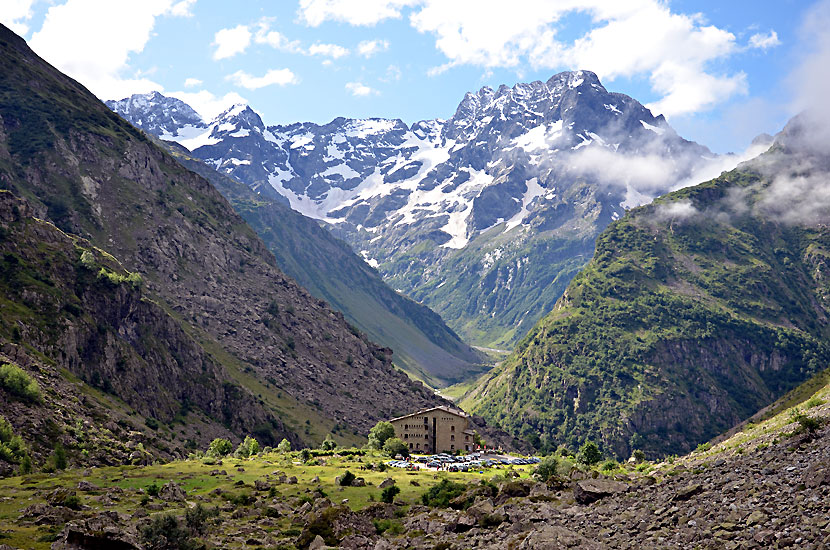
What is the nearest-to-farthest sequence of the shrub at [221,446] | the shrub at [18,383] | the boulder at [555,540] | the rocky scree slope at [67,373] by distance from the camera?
the boulder at [555,540] → the shrub at [18,383] → the rocky scree slope at [67,373] → the shrub at [221,446]

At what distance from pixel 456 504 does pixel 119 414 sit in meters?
104

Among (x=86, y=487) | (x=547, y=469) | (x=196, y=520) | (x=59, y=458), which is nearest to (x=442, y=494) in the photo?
(x=547, y=469)

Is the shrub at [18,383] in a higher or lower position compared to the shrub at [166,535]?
higher

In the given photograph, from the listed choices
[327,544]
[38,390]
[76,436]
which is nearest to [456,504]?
[327,544]

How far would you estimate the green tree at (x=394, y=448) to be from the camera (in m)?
159

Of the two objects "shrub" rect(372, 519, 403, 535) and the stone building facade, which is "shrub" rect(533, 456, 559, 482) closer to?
"shrub" rect(372, 519, 403, 535)

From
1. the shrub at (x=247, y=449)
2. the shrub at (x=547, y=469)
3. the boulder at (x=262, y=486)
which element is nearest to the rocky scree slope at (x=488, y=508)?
the boulder at (x=262, y=486)

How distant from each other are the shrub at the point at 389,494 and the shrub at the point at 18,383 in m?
76.0

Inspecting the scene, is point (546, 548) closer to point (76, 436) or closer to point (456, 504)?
point (456, 504)

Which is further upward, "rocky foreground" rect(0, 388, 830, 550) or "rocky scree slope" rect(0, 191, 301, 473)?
"rocky scree slope" rect(0, 191, 301, 473)

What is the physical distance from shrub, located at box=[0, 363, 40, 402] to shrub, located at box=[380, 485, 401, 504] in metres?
76.0

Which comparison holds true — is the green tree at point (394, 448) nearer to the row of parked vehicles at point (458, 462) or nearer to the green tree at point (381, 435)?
the row of parked vehicles at point (458, 462)

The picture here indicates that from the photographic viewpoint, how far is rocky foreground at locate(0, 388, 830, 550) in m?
52.8

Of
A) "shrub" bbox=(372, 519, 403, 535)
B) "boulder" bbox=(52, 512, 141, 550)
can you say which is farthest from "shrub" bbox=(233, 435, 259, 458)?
"boulder" bbox=(52, 512, 141, 550)
